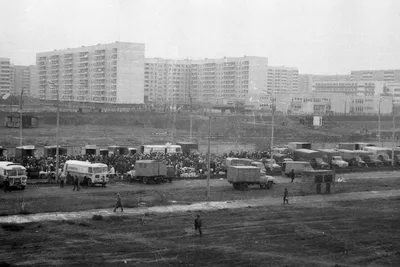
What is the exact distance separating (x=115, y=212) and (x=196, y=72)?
15058 centimetres

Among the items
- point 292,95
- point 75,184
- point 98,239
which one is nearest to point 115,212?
point 98,239

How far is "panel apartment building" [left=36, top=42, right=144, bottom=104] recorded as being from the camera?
135 m

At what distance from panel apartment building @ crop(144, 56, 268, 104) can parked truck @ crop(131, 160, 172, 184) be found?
124032 mm

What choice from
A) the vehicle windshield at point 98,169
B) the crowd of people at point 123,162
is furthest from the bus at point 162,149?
the vehicle windshield at point 98,169

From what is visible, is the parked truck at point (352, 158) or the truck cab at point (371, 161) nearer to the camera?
the parked truck at point (352, 158)

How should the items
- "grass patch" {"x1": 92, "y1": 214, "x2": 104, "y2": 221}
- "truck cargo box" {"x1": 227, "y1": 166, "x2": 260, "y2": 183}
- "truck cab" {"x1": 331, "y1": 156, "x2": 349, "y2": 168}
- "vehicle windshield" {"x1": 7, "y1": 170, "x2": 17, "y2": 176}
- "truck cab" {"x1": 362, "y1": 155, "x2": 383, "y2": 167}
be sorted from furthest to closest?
"truck cab" {"x1": 362, "y1": 155, "x2": 383, "y2": 167}, "truck cab" {"x1": 331, "y1": 156, "x2": 349, "y2": 168}, "truck cargo box" {"x1": 227, "y1": 166, "x2": 260, "y2": 183}, "vehicle windshield" {"x1": 7, "y1": 170, "x2": 17, "y2": 176}, "grass patch" {"x1": 92, "y1": 214, "x2": 104, "y2": 221}

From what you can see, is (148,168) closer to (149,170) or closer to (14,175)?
(149,170)

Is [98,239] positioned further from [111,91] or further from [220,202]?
[111,91]

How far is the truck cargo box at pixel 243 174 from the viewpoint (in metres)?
37.8

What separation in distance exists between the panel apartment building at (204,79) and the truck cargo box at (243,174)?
125 meters

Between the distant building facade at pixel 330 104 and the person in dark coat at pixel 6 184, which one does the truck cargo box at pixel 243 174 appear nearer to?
the person in dark coat at pixel 6 184

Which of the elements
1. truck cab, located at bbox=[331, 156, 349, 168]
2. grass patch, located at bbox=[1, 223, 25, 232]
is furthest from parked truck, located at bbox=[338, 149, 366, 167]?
grass patch, located at bbox=[1, 223, 25, 232]

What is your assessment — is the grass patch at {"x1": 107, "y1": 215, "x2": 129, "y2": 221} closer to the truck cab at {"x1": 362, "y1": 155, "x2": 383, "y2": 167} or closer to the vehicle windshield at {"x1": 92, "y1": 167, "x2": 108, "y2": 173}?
the vehicle windshield at {"x1": 92, "y1": 167, "x2": 108, "y2": 173}

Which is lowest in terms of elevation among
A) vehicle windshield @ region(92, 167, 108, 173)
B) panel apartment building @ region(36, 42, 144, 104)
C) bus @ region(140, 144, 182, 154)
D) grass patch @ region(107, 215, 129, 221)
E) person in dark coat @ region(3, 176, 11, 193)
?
grass patch @ region(107, 215, 129, 221)
